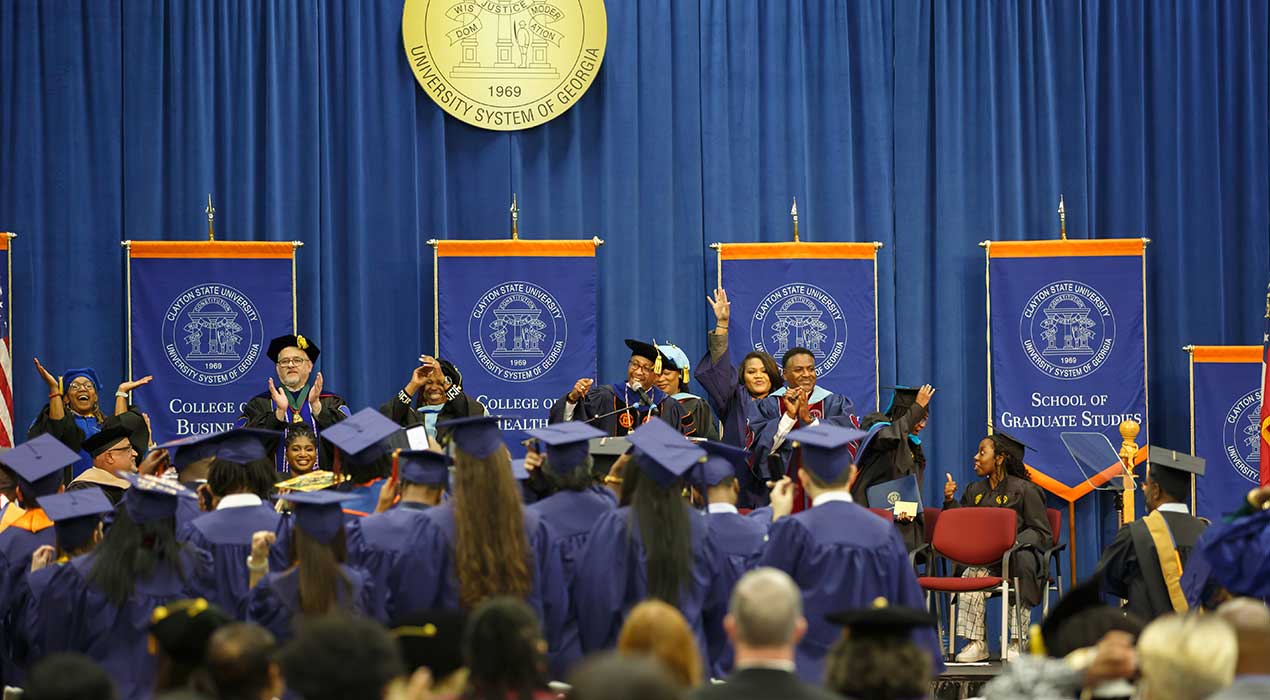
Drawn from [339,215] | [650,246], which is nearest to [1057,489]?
[650,246]

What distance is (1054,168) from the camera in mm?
11656

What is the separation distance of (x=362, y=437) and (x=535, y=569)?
1.17 meters

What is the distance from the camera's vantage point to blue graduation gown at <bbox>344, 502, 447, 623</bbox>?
5508mm

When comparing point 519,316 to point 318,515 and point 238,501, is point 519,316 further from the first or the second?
point 318,515

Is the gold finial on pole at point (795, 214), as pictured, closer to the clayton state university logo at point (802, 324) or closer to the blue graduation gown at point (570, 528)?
the clayton state university logo at point (802, 324)

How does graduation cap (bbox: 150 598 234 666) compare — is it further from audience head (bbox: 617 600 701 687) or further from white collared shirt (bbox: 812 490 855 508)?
white collared shirt (bbox: 812 490 855 508)

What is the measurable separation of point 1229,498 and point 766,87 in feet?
15.3

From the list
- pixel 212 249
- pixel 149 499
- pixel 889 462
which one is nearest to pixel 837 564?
pixel 149 499

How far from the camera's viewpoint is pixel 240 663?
12.3 ft

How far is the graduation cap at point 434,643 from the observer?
4.33 meters

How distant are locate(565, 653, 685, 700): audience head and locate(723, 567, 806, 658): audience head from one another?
0.56 m

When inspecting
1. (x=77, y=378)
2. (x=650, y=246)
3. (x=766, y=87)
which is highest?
(x=766, y=87)

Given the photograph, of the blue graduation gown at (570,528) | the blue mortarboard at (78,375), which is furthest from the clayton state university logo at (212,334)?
the blue graduation gown at (570,528)

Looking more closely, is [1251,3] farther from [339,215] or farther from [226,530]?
[226,530]
